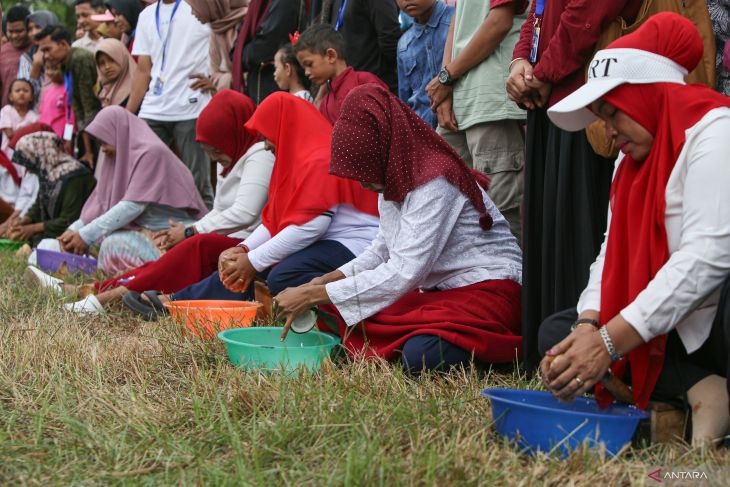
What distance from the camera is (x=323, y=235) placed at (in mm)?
4047

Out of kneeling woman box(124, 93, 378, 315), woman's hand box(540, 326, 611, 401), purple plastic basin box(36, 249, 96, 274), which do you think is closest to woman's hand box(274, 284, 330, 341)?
kneeling woman box(124, 93, 378, 315)

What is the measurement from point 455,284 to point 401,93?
173 cm

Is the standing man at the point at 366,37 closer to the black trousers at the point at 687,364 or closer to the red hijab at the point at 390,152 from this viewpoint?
the red hijab at the point at 390,152

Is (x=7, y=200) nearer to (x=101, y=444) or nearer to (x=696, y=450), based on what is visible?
(x=101, y=444)

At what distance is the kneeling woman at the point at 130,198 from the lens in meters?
5.44

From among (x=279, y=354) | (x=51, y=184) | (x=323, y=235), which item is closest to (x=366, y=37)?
(x=323, y=235)

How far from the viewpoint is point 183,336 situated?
11.2 ft

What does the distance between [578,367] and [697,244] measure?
0.40 meters

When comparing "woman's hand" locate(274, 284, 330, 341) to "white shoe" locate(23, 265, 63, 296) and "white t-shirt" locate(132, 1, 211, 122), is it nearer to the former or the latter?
"white shoe" locate(23, 265, 63, 296)

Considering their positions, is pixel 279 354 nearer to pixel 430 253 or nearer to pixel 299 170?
pixel 430 253

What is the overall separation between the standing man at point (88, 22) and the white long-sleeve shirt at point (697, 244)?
270 inches

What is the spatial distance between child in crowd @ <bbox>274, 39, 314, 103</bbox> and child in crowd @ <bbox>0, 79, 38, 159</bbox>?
388 cm

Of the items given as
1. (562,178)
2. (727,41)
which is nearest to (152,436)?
(562,178)

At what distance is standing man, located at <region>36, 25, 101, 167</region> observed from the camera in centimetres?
762
